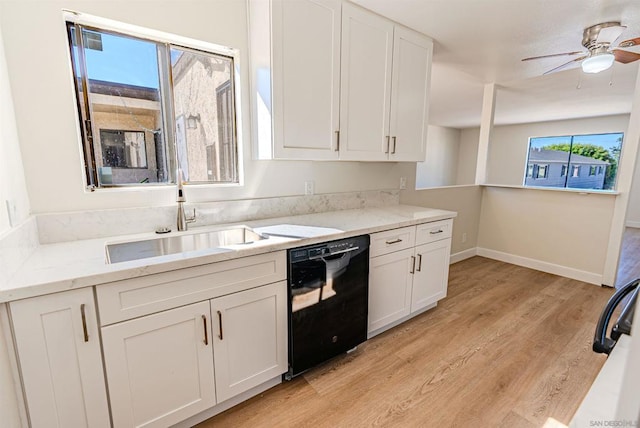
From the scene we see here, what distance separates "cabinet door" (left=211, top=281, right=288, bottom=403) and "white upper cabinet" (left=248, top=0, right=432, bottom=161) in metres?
0.86

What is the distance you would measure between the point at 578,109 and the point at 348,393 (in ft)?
22.1

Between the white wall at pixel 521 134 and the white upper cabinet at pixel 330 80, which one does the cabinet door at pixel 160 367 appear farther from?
the white wall at pixel 521 134

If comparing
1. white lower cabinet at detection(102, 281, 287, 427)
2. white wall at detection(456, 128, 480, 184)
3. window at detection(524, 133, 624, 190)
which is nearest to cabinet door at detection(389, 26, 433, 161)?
white lower cabinet at detection(102, 281, 287, 427)

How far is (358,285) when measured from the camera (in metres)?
1.91

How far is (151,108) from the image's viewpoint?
1802mm

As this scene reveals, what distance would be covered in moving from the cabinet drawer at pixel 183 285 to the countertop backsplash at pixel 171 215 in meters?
0.63

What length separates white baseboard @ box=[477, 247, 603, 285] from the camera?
3.29 meters

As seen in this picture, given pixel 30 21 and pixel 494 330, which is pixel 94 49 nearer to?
pixel 30 21

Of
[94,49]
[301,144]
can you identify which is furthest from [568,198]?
[94,49]

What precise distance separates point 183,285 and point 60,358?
0.47 meters

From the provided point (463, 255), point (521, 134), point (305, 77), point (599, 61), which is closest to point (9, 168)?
point (305, 77)

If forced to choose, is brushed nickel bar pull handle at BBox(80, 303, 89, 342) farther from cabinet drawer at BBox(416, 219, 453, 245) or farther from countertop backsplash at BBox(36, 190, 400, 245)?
cabinet drawer at BBox(416, 219, 453, 245)

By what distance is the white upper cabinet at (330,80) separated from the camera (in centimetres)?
176

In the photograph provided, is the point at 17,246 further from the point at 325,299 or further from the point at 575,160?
the point at 575,160
